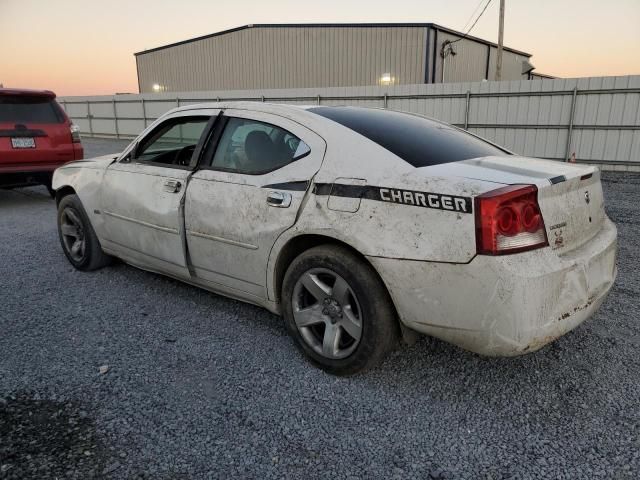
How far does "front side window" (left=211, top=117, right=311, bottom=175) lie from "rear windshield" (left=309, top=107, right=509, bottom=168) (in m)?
0.29

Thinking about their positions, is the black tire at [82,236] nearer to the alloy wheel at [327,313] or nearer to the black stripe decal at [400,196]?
the alloy wheel at [327,313]

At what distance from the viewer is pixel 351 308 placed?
261cm

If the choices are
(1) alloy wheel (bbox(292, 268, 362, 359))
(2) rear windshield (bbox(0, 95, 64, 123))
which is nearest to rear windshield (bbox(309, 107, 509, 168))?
(1) alloy wheel (bbox(292, 268, 362, 359))

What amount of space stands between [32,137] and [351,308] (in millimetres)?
7102

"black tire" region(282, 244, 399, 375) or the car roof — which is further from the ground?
the car roof

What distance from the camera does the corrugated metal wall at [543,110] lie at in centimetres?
1162

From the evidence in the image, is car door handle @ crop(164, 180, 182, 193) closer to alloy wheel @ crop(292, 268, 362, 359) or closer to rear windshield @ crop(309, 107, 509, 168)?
rear windshield @ crop(309, 107, 509, 168)

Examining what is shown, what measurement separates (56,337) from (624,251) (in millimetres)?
5275

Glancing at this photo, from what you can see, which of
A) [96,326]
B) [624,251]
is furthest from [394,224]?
[624,251]

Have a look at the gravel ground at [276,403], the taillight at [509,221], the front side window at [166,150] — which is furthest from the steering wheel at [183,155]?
the taillight at [509,221]

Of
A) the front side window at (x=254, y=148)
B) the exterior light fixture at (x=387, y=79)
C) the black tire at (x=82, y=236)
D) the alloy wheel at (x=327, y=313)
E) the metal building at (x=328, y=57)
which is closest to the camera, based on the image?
the alloy wheel at (x=327, y=313)

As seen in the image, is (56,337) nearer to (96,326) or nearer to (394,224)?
(96,326)

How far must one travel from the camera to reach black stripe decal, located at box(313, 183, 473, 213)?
216 cm

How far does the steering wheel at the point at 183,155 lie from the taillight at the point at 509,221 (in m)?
2.38
